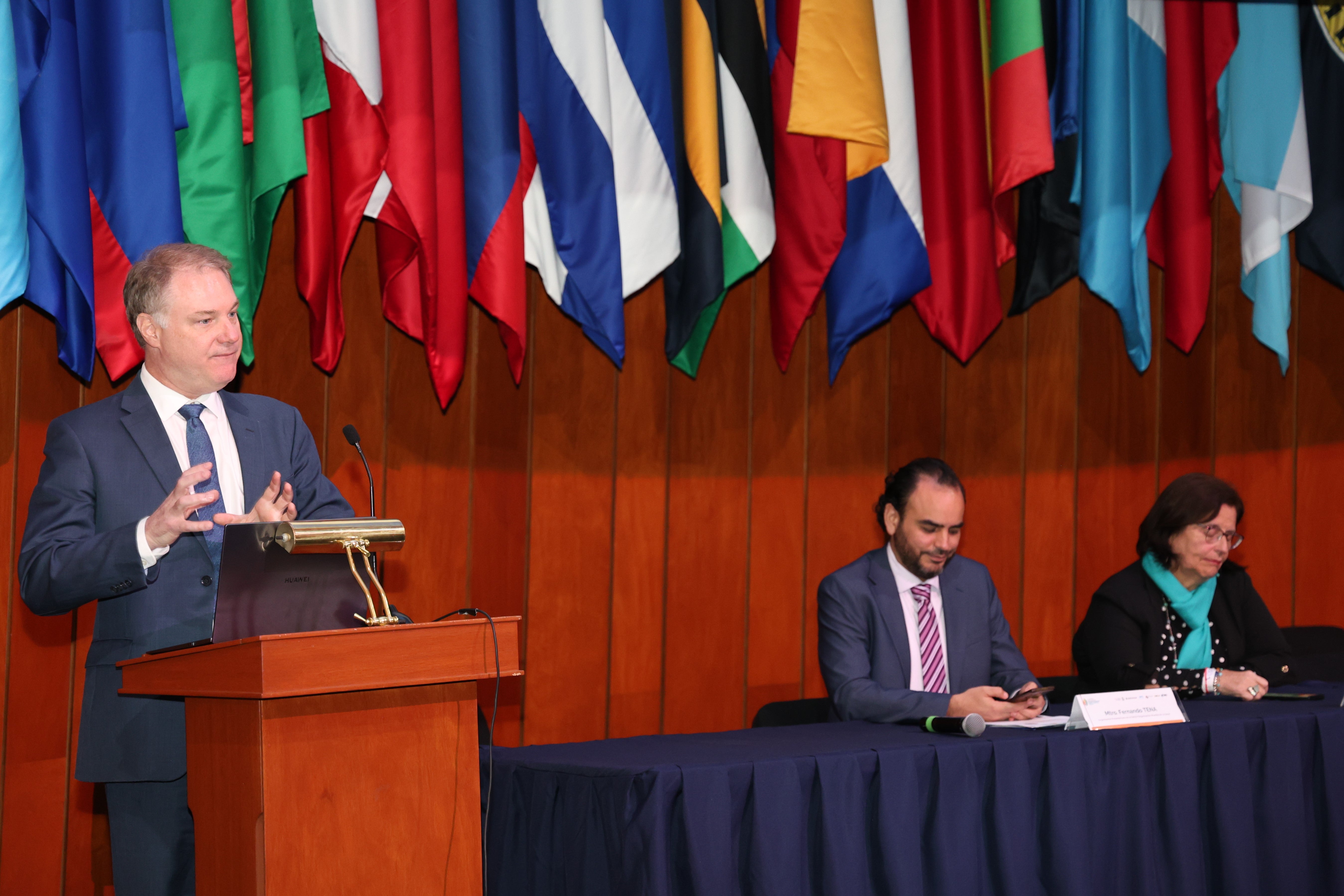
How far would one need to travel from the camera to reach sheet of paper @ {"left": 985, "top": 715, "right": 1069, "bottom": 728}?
128 inches

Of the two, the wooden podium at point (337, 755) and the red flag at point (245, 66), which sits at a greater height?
the red flag at point (245, 66)

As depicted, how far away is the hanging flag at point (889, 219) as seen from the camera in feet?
15.5

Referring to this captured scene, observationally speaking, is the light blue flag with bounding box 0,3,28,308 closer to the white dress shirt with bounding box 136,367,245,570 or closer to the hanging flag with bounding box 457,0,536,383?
the white dress shirt with bounding box 136,367,245,570

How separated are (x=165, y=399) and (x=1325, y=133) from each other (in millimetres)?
4761

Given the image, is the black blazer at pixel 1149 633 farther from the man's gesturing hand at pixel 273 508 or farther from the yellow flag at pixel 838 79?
the man's gesturing hand at pixel 273 508

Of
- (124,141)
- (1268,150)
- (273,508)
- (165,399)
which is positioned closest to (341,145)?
(124,141)

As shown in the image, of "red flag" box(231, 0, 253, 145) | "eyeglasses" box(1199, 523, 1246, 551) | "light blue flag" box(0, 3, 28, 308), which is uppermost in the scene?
"red flag" box(231, 0, 253, 145)

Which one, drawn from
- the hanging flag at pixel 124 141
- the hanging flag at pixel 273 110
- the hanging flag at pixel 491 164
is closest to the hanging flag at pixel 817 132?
the hanging flag at pixel 491 164

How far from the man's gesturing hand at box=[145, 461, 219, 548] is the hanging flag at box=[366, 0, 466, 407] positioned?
6.01 feet

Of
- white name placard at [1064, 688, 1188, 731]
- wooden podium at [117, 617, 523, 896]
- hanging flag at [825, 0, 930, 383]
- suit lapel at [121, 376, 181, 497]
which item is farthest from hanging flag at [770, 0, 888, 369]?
wooden podium at [117, 617, 523, 896]

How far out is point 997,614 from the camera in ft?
13.3

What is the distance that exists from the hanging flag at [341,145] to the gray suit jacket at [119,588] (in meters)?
1.38

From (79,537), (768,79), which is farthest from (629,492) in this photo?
(79,537)

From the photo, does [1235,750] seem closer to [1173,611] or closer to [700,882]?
[1173,611]
